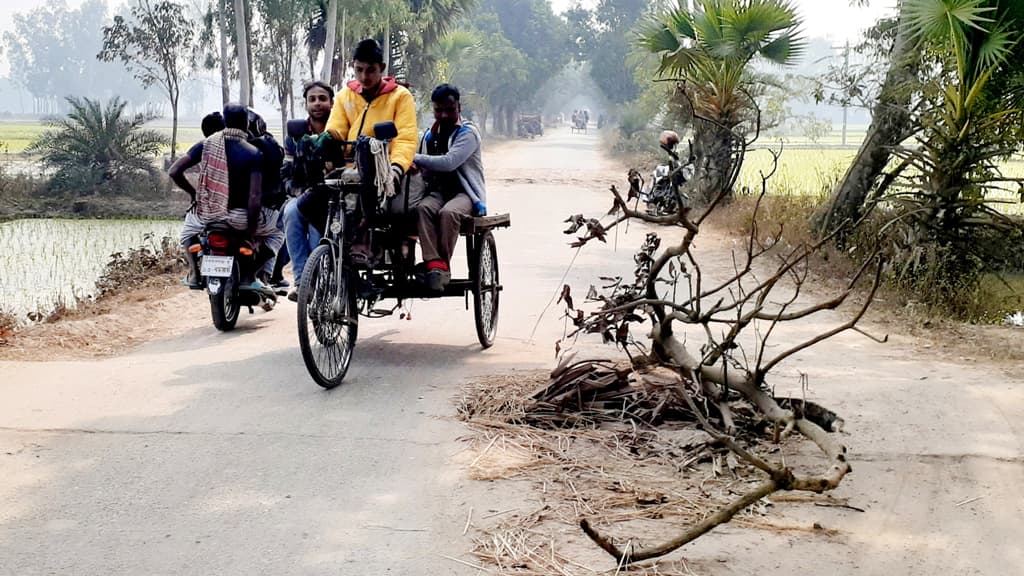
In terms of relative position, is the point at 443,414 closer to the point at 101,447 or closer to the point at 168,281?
the point at 101,447

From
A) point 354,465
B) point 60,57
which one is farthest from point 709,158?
point 60,57

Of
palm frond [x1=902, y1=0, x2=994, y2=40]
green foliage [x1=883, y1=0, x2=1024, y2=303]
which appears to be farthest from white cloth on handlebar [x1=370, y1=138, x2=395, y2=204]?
palm frond [x1=902, y1=0, x2=994, y2=40]

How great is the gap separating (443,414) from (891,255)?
5.58m

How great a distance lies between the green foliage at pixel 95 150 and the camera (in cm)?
2434

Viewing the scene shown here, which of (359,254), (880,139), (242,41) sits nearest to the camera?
(359,254)

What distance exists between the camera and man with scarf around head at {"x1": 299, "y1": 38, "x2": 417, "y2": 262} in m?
6.80

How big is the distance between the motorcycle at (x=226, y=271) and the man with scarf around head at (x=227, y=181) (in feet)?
0.22

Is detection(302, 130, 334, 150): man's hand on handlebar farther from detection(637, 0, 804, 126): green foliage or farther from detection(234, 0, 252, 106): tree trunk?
detection(234, 0, 252, 106): tree trunk

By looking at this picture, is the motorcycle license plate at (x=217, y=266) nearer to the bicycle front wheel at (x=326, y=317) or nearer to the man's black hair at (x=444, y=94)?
the bicycle front wheel at (x=326, y=317)

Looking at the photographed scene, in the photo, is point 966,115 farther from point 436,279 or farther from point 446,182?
point 436,279

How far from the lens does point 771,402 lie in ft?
15.9

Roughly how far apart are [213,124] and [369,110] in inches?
86.1

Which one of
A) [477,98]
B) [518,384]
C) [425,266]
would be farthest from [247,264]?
[477,98]

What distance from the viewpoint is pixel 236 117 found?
8.05m
